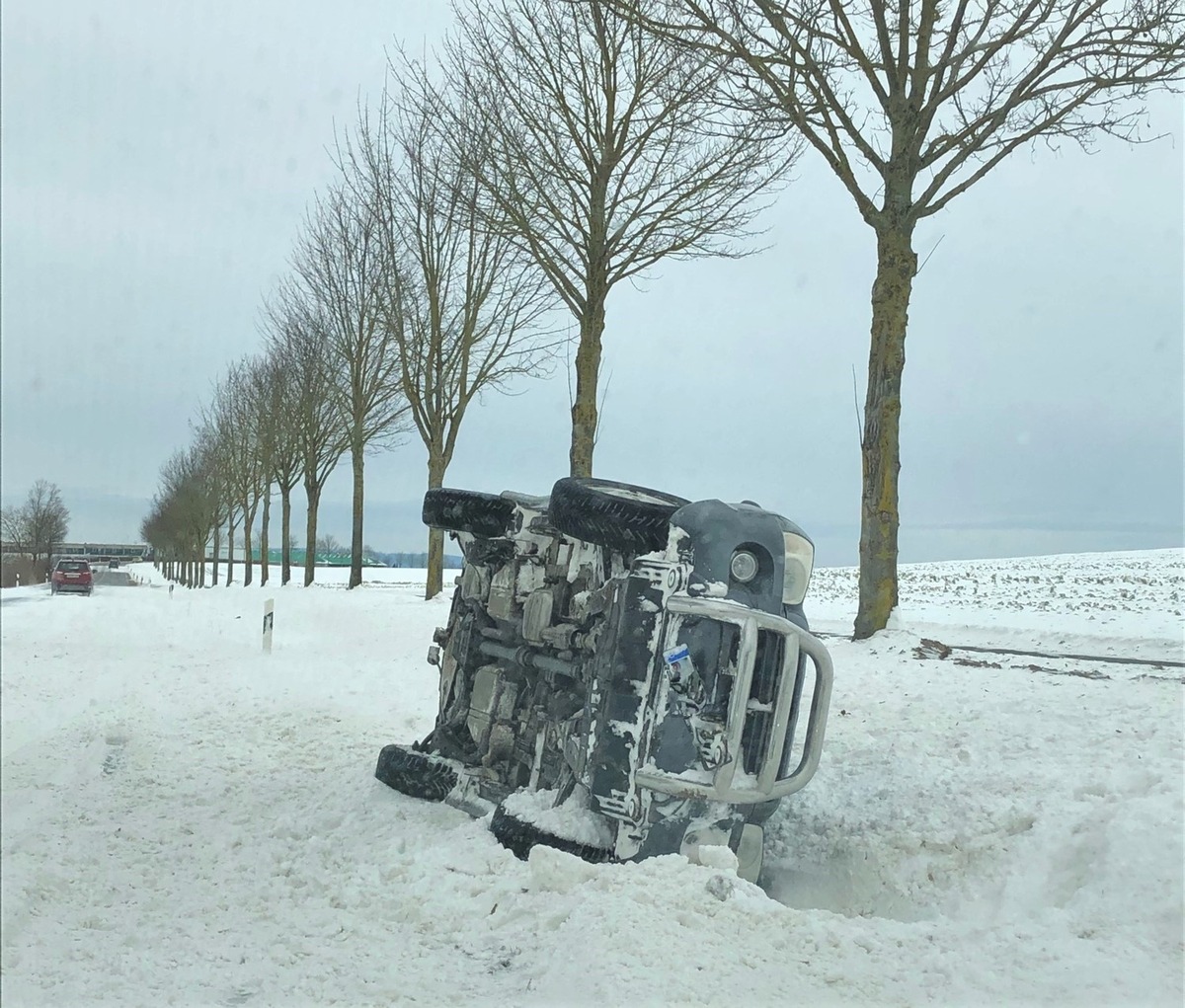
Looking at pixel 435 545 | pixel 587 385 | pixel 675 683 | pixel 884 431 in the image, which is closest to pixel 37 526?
pixel 675 683

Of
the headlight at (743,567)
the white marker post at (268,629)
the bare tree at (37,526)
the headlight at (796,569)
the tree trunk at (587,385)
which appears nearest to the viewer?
the bare tree at (37,526)

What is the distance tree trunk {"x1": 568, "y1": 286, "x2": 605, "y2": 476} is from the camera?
559 inches

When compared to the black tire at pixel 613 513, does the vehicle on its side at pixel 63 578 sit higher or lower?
lower

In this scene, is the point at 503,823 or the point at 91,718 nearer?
the point at 91,718

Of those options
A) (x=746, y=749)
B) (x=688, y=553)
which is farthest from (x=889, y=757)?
(x=688, y=553)

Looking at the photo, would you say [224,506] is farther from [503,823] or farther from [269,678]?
[503,823]

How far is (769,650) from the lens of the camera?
407 centimetres

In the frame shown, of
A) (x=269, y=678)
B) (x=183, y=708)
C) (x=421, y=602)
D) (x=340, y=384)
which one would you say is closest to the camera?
(x=183, y=708)

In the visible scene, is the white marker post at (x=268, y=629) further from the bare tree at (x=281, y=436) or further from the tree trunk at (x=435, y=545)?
the bare tree at (x=281, y=436)

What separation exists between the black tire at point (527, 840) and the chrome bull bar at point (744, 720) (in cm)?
33

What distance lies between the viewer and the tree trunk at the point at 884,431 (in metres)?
10.1

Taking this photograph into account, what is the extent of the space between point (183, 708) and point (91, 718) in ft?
10.1

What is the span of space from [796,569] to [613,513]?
2.62 feet

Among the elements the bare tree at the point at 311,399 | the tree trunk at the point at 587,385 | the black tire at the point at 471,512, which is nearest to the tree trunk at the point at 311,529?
the bare tree at the point at 311,399
